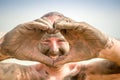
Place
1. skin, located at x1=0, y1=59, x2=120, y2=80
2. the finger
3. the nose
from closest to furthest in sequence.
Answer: the finger → the nose → skin, located at x1=0, y1=59, x2=120, y2=80

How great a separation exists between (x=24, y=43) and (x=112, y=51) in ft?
1.54

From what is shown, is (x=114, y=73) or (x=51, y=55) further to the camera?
(x=114, y=73)

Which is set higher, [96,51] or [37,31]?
[37,31]

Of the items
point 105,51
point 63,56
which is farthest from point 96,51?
point 63,56

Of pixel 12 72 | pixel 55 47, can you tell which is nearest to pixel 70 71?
pixel 55 47

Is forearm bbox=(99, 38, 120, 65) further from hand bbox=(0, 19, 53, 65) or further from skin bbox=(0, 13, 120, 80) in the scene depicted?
hand bbox=(0, 19, 53, 65)

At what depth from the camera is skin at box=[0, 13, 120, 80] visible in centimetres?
143

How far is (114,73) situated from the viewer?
1.69 meters

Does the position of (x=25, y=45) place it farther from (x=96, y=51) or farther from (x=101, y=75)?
(x=101, y=75)

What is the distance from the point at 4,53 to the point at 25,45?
0.11 m

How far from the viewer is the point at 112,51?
1.58 m

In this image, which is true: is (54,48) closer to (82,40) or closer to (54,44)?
(54,44)

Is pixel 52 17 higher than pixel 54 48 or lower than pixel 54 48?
higher

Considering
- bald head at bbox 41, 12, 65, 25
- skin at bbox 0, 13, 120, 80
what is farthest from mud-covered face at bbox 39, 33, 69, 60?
bald head at bbox 41, 12, 65, 25
